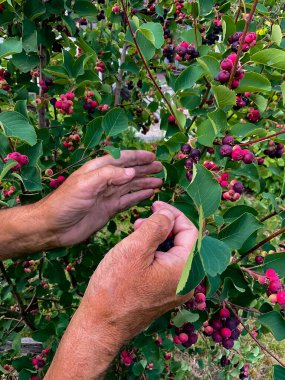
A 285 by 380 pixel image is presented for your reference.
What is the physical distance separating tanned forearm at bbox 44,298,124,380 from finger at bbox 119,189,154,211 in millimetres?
590

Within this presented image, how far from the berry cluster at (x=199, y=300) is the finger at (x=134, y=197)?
1.70 ft

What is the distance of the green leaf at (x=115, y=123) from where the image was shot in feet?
4.69

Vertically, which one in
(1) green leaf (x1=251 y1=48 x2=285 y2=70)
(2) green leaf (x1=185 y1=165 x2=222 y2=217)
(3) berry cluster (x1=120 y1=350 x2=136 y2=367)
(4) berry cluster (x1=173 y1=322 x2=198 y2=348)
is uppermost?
(1) green leaf (x1=251 y1=48 x2=285 y2=70)

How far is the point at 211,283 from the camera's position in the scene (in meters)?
1.12

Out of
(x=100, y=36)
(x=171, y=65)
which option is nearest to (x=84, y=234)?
(x=171, y=65)

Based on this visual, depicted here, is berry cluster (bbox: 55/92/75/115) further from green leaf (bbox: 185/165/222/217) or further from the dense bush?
green leaf (bbox: 185/165/222/217)

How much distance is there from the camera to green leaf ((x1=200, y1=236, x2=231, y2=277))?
33.6 inches

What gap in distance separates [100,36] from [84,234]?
3.97 ft

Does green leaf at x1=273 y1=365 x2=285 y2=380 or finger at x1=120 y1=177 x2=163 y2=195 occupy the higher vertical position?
finger at x1=120 y1=177 x2=163 y2=195

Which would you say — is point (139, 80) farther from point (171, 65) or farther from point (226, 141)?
point (226, 141)

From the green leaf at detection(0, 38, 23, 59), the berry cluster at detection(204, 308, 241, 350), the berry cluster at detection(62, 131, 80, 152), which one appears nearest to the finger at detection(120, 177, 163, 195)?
the berry cluster at detection(62, 131, 80, 152)

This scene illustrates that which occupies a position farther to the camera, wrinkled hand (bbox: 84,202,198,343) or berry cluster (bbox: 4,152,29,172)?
berry cluster (bbox: 4,152,29,172)

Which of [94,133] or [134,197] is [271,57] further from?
[134,197]

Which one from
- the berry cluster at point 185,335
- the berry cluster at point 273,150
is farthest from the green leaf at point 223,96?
the berry cluster at point 185,335
